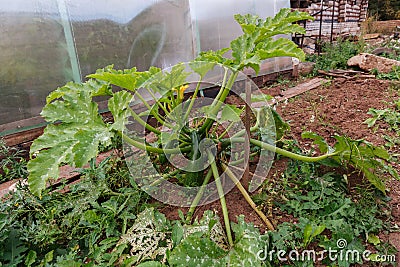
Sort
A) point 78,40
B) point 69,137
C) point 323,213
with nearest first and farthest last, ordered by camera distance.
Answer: point 69,137
point 323,213
point 78,40

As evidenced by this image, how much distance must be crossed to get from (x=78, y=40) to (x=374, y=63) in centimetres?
420

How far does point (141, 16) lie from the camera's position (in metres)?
2.89

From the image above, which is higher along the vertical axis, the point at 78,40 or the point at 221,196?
the point at 78,40

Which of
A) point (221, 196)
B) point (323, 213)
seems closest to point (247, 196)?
point (221, 196)

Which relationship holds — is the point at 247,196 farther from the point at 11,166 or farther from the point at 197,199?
the point at 11,166

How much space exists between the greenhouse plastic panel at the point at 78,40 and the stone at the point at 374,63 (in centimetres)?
271

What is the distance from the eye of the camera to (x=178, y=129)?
133cm

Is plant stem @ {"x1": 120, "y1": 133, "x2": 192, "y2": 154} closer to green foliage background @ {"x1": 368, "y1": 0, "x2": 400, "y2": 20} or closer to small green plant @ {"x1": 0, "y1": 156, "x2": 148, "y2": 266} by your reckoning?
small green plant @ {"x1": 0, "y1": 156, "x2": 148, "y2": 266}

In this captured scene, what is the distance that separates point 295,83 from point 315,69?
72 cm

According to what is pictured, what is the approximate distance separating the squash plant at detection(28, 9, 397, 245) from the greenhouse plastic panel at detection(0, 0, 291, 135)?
4.09ft

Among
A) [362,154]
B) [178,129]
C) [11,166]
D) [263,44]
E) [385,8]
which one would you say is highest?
[385,8]

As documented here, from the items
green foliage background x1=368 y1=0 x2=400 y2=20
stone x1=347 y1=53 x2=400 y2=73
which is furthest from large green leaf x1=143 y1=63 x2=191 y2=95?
green foliage background x1=368 y1=0 x2=400 y2=20

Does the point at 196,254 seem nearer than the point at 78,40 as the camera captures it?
Yes

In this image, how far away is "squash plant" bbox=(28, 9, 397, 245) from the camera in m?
1.09
